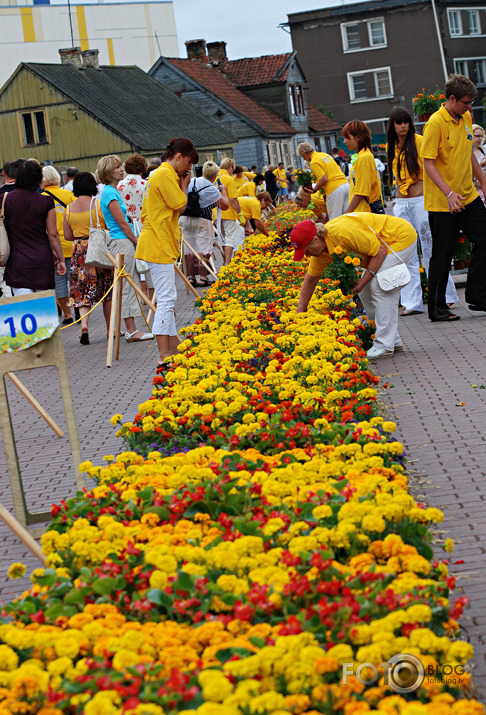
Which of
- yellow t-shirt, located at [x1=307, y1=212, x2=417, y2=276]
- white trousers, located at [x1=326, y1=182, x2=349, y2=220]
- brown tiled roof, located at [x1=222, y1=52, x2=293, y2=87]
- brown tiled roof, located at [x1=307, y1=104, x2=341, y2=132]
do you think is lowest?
yellow t-shirt, located at [x1=307, y1=212, x2=417, y2=276]

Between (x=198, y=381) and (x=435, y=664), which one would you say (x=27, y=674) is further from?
(x=198, y=381)

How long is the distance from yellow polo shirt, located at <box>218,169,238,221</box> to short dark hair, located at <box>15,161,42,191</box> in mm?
7697

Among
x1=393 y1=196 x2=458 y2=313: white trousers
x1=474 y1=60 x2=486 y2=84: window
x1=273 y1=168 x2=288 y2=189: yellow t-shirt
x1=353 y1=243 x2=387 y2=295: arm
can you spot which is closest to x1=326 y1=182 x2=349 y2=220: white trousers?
x1=393 y1=196 x2=458 y2=313: white trousers

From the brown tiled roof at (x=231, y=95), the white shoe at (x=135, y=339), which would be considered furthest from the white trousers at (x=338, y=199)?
the brown tiled roof at (x=231, y=95)

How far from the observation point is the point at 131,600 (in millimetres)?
3453

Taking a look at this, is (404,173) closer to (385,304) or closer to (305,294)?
(385,304)

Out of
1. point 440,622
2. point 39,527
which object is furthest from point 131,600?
point 39,527

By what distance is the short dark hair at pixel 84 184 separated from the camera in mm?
12366

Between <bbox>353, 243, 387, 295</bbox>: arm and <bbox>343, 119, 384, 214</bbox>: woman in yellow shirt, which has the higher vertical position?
<bbox>343, 119, 384, 214</bbox>: woman in yellow shirt

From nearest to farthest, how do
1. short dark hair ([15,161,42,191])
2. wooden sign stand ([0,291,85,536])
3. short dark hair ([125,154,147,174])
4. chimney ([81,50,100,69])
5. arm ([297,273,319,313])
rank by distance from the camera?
wooden sign stand ([0,291,85,536]) < arm ([297,273,319,313]) < short dark hair ([15,161,42,191]) < short dark hair ([125,154,147,174]) < chimney ([81,50,100,69])

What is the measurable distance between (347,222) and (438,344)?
5.41 ft

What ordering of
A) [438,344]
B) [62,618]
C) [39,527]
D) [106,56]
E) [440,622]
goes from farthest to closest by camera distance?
1. [106,56]
2. [438,344]
3. [39,527]
4. [62,618]
5. [440,622]

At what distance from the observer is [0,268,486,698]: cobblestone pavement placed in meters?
4.90

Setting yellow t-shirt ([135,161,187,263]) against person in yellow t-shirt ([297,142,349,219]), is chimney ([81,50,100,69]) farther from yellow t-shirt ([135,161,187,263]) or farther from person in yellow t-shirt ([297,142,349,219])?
yellow t-shirt ([135,161,187,263])
